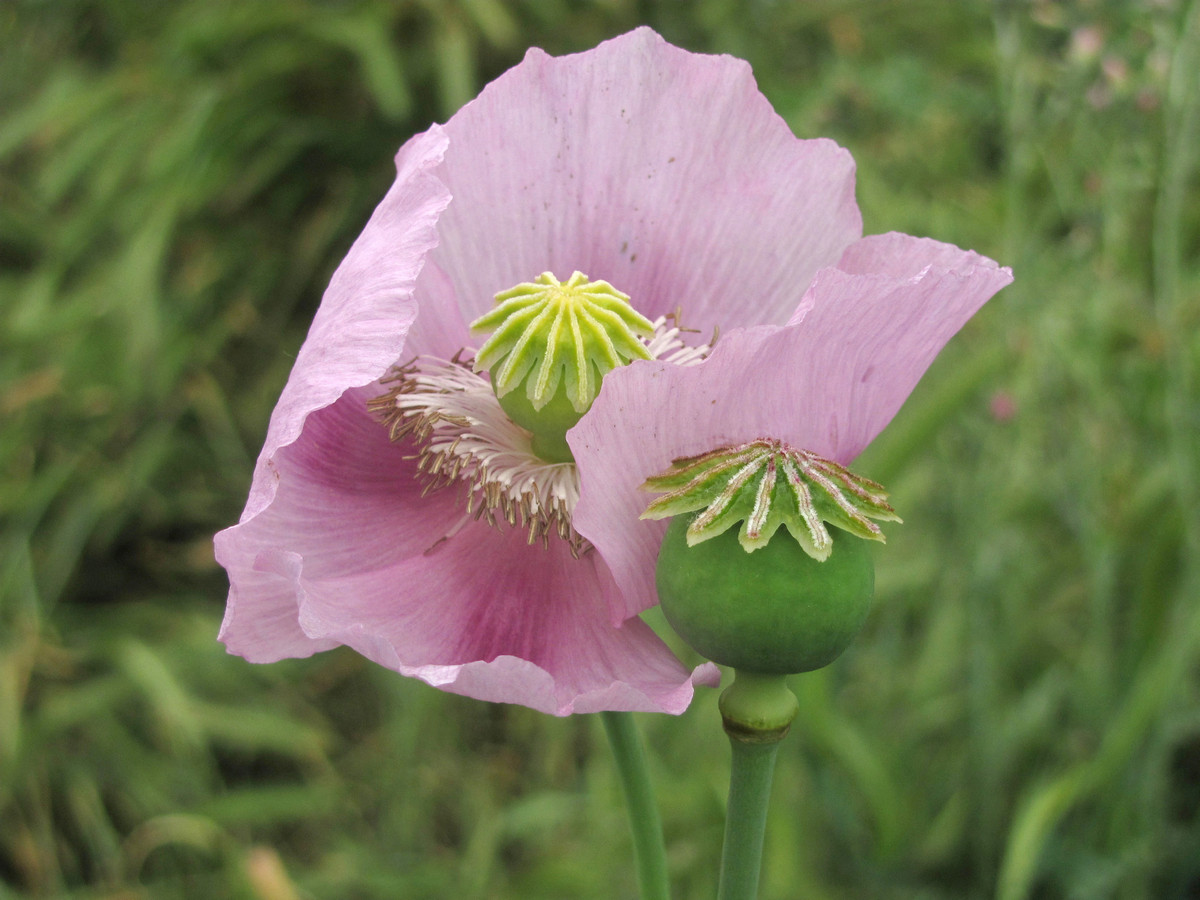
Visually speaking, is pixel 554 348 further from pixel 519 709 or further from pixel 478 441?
pixel 519 709

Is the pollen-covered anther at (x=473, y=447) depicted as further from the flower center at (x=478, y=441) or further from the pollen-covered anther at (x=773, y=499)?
the pollen-covered anther at (x=773, y=499)

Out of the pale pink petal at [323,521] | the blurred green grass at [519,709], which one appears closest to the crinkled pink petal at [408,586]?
the pale pink petal at [323,521]

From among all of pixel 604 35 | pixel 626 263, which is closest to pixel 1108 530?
pixel 626 263

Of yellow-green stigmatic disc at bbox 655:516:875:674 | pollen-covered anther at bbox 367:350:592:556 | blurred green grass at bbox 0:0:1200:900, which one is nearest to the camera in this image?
yellow-green stigmatic disc at bbox 655:516:875:674

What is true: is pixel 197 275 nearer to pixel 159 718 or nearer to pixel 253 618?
pixel 159 718

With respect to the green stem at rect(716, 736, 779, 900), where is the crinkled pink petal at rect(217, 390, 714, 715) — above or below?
above

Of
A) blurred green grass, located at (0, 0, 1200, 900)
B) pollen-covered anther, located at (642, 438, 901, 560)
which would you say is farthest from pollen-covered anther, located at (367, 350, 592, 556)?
blurred green grass, located at (0, 0, 1200, 900)

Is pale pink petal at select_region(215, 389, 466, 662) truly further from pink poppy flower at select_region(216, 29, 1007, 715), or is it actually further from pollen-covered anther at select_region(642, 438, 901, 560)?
pollen-covered anther at select_region(642, 438, 901, 560)
